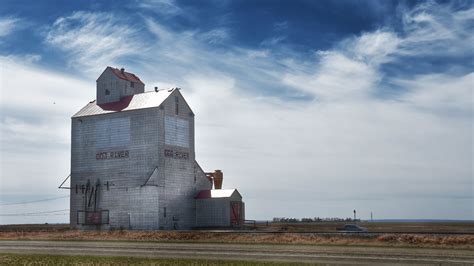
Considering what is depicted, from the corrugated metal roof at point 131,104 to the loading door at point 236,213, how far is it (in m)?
15.2

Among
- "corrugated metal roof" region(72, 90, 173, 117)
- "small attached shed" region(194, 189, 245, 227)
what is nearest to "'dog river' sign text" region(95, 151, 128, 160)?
"corrugated metal roof" region(72, 90, 173, 117)

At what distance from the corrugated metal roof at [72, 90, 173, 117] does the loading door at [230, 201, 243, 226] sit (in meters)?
15.2

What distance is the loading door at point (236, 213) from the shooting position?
70512mm

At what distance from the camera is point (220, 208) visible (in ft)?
→ 232

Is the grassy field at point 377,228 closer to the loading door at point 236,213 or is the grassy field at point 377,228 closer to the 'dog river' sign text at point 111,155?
the loading door at point 236,213

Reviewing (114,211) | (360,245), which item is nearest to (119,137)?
(114,211)

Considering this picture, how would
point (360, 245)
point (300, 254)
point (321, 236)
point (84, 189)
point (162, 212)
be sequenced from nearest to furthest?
point (300, 254) < point (360, 245) < point (321, 236) < point (162, 212) < point (84, 189)

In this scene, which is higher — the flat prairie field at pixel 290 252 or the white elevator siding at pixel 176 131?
the white elevator siding at pixel 176 131

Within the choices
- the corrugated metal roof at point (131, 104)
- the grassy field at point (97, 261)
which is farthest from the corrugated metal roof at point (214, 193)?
the grassy field at point (97, 261)

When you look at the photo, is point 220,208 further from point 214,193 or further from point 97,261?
point 97,261

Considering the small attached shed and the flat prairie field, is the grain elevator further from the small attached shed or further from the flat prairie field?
the flat prairie field

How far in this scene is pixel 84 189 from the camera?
7288 centimetres

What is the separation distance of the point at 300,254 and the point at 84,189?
47.2m

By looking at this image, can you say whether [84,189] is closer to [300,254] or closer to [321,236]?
[321,236]
